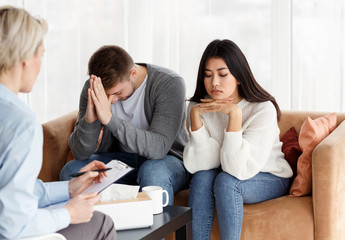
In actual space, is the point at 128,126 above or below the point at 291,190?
above

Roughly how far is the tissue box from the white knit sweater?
0.62 metres

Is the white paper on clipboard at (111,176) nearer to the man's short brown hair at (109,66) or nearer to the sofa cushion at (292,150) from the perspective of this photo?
the man's short brown hair at (109,66)

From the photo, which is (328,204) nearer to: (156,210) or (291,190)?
(291,190)

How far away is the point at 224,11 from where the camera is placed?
3.69 meters

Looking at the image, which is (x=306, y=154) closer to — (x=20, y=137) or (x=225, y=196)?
(x=225, y=196)

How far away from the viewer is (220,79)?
248 cm

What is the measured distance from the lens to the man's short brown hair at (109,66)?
2393 millimetres

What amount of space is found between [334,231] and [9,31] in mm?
1667

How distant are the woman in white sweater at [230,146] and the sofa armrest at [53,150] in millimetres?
754

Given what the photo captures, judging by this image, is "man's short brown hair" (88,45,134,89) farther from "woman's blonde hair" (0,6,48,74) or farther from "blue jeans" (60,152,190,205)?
"woman's blonde hair" (0,6,48,74)

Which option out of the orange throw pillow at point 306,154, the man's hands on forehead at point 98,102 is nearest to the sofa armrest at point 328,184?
the orange throw pillow at point 306,154

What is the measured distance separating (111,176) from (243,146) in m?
0.69

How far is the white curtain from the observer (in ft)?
11.4

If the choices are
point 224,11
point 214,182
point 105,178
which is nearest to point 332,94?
point 224,11
